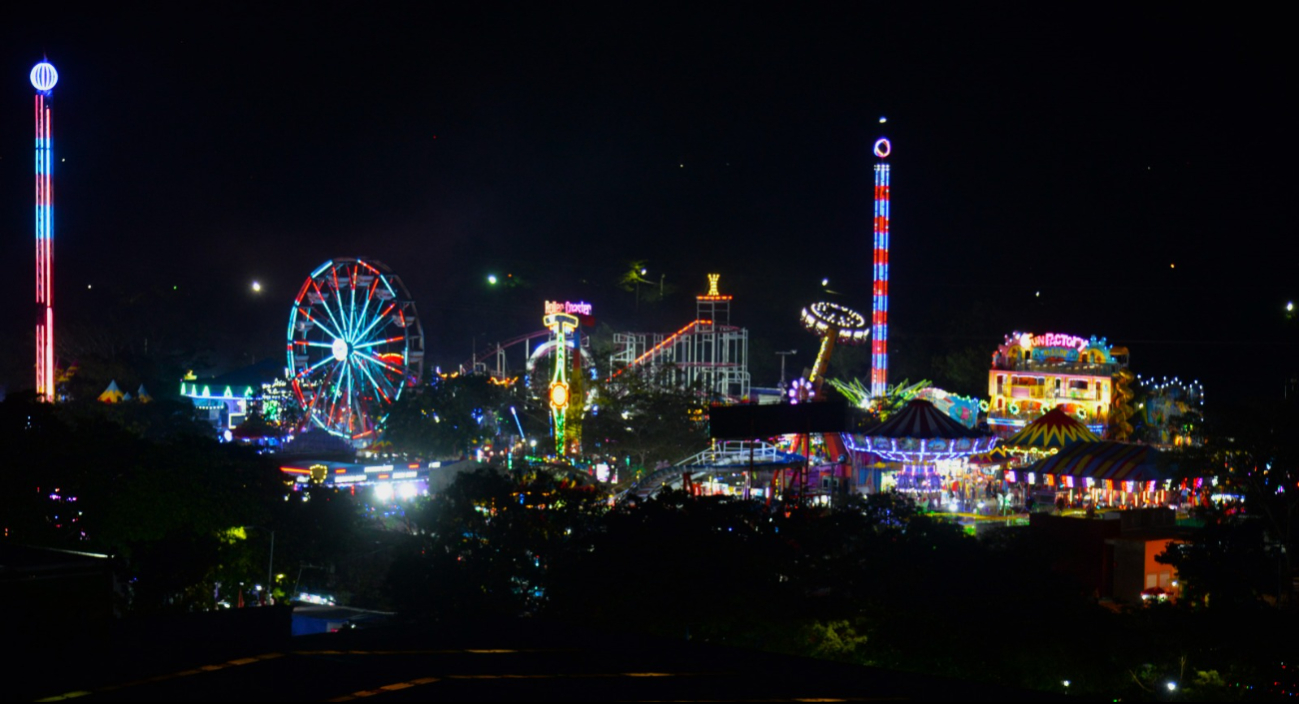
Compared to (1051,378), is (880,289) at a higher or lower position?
higher

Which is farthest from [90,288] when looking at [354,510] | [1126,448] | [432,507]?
[1126,448]

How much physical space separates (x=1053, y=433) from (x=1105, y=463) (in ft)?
19.1

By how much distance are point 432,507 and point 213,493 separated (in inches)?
221

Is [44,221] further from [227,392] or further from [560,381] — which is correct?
[227,392]

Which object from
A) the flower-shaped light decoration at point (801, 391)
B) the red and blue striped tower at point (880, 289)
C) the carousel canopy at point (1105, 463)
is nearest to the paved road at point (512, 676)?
the carousel canopy at point (1105, 463)

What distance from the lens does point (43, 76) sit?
37.5 meters

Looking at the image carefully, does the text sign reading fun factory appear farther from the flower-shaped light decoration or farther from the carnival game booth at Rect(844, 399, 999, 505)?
the carnival game booth at Rect(844, 399, 999, 505)

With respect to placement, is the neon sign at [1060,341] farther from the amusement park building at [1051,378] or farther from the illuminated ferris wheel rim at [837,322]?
the illuminated ferris wheel rim at [837,322]

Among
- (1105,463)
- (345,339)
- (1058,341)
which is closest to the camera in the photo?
(1105,463)

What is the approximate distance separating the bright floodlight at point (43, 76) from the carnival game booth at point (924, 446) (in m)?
30.4

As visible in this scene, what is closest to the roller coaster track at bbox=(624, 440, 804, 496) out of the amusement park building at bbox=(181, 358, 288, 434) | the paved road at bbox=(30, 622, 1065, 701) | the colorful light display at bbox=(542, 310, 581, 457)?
the colorful light display at bbox=(542, 310, 581, 457)

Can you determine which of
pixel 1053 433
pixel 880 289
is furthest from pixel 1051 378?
pixel 1053 433

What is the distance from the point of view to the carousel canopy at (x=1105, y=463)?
99.2 feet

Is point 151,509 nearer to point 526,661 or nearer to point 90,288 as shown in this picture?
point 526,661
